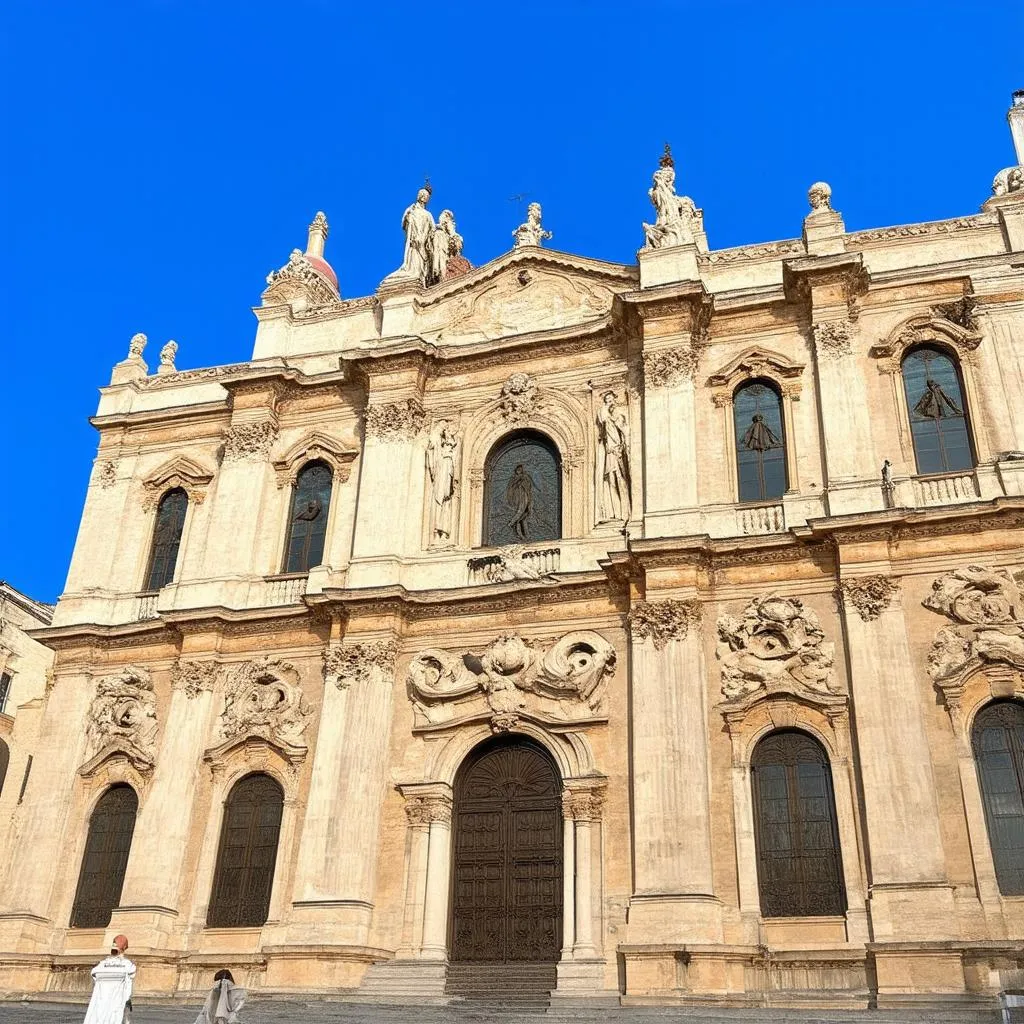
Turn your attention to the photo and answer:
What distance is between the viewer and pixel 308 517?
21.9m

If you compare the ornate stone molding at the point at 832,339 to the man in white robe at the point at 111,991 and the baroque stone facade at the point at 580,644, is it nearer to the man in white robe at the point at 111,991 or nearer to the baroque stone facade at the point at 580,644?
the baroque stone facade at the point at 580,644

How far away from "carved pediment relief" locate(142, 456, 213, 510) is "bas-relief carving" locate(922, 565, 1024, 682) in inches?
559

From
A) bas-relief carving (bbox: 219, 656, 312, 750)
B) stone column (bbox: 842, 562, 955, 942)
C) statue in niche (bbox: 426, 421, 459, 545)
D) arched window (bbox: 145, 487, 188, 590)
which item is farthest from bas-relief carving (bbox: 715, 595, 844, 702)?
arched window (bbox: 145, 487, 188, 590)

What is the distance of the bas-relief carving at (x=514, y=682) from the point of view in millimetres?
18203

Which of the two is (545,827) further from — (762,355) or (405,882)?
(762,355)

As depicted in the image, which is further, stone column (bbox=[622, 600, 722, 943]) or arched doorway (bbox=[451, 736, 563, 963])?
arched doorway (bbox=[451, 736, 563, 963])

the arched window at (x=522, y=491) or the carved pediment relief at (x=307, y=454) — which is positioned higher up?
the carved pediment relief at (x=307, y=454)

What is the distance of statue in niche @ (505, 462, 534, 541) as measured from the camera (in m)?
20.4

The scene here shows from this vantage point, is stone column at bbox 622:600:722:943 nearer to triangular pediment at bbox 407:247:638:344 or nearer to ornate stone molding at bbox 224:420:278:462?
triangular pediment at bbox 407:247:638:344

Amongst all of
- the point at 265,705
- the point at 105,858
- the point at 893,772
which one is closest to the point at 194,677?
the point at 265,705

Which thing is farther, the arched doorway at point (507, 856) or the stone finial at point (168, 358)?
the stone finial at point (168, 358)

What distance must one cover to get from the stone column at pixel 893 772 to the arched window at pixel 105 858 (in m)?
12.6

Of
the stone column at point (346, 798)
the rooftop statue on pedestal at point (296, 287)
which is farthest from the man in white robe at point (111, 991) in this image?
the rooftop statue on pedestal at point (296, 287)

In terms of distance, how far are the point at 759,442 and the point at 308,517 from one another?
880 centimetres
